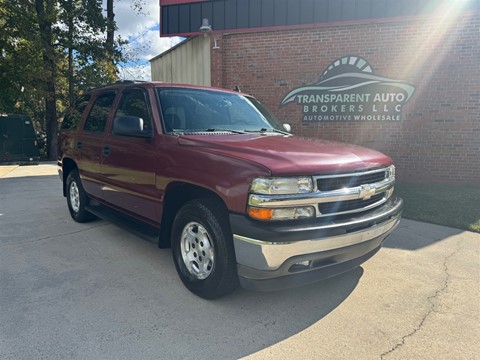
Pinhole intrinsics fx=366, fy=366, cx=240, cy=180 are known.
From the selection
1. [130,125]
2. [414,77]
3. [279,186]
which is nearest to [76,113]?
[130,125]

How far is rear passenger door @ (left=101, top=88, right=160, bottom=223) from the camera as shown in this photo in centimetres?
362

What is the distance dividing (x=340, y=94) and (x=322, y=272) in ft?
23.8

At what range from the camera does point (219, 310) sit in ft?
9.84

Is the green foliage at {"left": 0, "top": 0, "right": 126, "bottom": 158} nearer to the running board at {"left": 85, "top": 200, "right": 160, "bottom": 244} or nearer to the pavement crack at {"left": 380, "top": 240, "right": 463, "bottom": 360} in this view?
the running board at {"left": 85, "top": 200, "right": 160, "bottom": 244}

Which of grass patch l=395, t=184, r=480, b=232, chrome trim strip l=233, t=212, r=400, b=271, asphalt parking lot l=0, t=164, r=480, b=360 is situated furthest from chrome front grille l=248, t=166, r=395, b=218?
grass patch l=395, t=184, r=480, b=232

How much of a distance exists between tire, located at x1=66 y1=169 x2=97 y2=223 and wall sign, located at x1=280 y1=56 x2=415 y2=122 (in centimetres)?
606

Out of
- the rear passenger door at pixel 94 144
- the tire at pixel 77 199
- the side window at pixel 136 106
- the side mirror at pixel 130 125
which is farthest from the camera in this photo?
the tire at pixel 77 199

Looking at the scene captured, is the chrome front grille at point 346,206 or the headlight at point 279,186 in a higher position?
the headlight at point 279,186

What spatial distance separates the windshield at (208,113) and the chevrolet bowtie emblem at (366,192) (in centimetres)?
140

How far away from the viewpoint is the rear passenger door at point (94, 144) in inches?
178

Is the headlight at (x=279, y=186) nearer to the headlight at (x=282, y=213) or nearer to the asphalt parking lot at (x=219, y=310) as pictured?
the headlight at (x=282, y=213)

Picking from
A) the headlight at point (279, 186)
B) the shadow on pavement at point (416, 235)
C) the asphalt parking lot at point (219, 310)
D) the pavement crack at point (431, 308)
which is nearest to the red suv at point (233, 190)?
the headlight at point (279, 186)

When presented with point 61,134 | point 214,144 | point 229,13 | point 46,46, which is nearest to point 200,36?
point 229,13

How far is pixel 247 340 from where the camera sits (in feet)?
8.59
